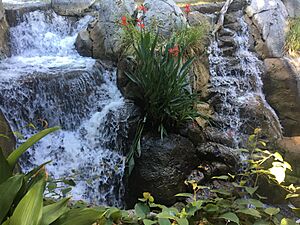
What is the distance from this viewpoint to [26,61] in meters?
5.34

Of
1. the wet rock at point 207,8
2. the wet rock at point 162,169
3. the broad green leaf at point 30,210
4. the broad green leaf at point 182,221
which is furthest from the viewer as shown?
the wet rock at point 207,8

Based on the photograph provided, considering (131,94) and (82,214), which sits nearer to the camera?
(82,214)

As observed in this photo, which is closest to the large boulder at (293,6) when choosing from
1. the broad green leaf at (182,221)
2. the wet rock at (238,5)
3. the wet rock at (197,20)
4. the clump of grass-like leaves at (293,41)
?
the clump of grass-like leaves at (293,41)

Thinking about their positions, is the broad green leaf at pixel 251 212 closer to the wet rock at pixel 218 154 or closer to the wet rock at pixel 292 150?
the wet rock at pixel 218 154

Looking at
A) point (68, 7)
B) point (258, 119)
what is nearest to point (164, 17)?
point (258, 119)

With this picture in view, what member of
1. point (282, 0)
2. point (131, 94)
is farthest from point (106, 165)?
point (282, 0)

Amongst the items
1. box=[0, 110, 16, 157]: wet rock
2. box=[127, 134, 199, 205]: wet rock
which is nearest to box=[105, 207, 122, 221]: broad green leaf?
box=[0, 110, 16, 157]: wet rock

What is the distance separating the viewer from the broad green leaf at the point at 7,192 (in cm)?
109

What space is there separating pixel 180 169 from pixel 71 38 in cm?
356

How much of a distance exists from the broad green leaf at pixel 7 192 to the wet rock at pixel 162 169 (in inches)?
105

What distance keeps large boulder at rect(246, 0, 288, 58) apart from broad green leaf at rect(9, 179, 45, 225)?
552 cm

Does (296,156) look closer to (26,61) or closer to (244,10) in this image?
(244,10)

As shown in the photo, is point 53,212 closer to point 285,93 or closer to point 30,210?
point 30,210

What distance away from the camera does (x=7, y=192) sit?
110 centimetres
